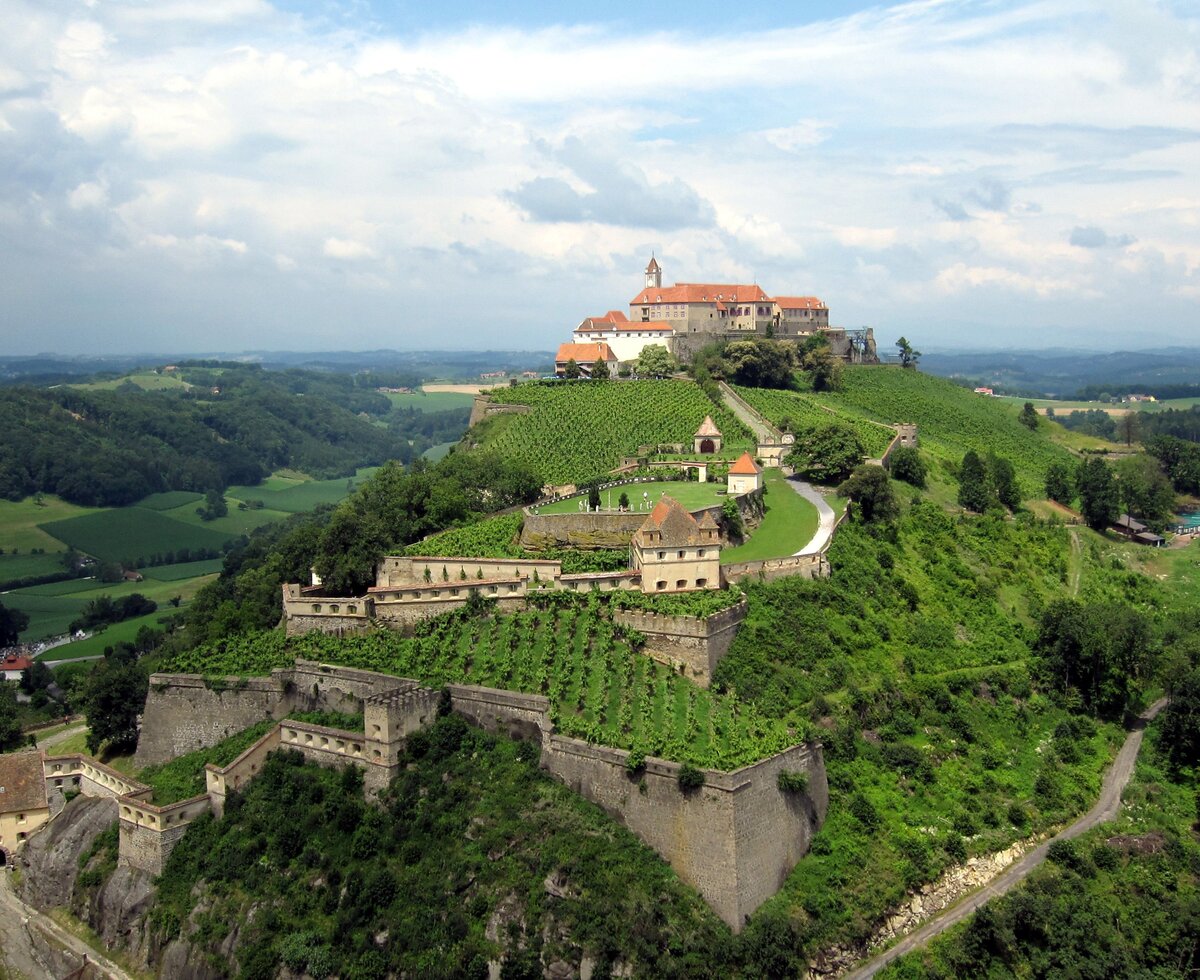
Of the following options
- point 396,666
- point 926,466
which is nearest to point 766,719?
point 396,666

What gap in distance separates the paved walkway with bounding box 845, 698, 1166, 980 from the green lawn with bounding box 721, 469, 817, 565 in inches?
582

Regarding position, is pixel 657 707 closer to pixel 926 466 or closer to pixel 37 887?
pixel 37 887

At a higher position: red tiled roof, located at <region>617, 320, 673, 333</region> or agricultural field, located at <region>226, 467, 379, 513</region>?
red tiled roof, located at <region>617, 320, 673, 333</region>

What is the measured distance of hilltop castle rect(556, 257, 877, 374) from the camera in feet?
294

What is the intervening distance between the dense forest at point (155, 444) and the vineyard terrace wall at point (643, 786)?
342 ft

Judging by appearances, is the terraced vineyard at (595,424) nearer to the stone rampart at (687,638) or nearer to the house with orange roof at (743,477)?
the house with orange roof at (743,477)

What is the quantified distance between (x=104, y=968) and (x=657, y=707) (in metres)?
20.2

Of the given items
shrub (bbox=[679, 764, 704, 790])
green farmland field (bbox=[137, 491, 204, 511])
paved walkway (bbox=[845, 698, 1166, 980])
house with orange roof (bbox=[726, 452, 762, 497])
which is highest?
house with orange roof (bbox=[726, 452, 762, 497])

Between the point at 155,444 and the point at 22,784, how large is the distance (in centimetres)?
12085

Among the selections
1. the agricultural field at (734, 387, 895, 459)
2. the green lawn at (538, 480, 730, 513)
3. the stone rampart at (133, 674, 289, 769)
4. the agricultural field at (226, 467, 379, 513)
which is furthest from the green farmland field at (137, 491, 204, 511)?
the stone rampart at (133, 674, 289, 769)

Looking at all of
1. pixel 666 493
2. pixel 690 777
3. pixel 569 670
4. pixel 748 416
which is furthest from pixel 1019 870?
pixel 748 416

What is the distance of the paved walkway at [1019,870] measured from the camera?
104ft

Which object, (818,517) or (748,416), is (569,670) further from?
(748,416)

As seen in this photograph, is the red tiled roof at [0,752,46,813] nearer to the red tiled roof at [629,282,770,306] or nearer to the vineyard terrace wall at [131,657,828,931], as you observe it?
the vineyard terrace wall at [131,657,828,931]
